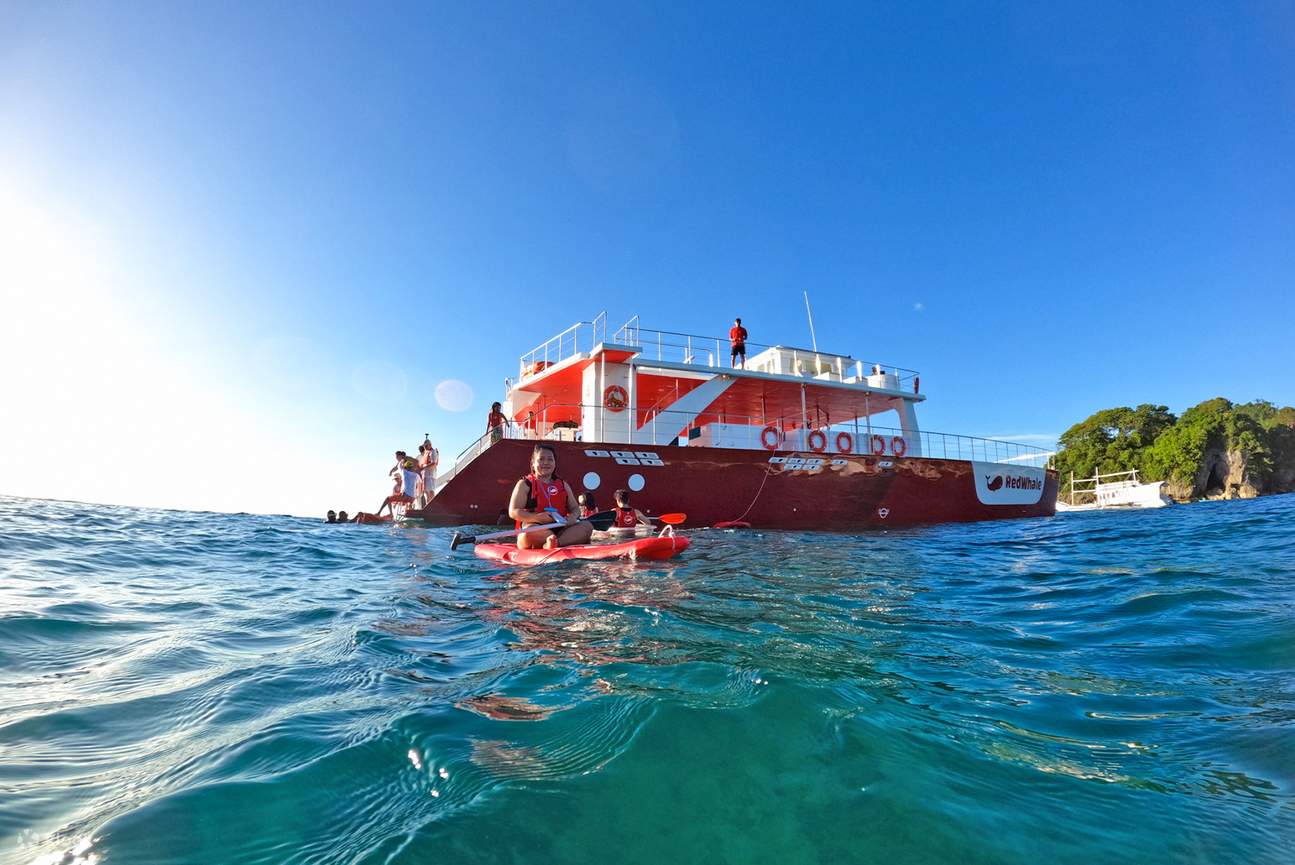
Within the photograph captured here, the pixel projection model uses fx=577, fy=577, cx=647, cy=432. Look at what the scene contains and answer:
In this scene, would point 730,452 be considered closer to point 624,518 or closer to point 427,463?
point 624,518

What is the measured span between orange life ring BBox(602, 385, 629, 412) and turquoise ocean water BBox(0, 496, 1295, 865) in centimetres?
906

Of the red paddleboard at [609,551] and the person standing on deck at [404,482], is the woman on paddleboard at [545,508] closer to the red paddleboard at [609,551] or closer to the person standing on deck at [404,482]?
the red paddleboard at [609,551]

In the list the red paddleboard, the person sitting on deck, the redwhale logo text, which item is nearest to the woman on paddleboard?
the red paddleboard

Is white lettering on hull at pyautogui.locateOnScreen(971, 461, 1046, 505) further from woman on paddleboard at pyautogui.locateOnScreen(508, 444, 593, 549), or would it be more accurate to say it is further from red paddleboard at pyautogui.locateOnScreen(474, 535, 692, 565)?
woman on paddleboard at pyautogui.locateOnScreen(508, 444, 593, 549)

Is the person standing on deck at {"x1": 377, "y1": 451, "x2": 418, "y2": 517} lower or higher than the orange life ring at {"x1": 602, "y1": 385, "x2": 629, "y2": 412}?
lower

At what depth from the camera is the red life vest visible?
729 cm

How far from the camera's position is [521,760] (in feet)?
5.42

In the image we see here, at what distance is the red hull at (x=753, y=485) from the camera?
11594 mm

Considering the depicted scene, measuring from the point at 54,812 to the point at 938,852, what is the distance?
6.86 feet

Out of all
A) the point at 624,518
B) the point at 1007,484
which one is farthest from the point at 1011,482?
the point at 624,518

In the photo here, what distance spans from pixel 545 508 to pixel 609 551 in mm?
1150

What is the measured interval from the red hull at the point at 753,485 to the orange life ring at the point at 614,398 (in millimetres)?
1670

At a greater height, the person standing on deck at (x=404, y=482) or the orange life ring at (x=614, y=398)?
the orange life ring at (x=614, y=398)

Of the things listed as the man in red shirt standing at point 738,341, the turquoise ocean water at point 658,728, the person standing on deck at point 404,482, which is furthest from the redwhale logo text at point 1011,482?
the person standing on deck at point 404,482
